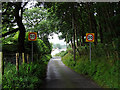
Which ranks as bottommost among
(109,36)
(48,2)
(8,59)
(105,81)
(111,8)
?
(105,81)

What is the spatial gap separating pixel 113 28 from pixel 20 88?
23.2ft

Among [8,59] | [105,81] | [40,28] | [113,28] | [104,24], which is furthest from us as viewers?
[40,28]

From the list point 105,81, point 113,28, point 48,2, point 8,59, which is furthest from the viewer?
point 48,2

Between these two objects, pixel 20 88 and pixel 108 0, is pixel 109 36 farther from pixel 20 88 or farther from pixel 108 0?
pixel 20 88

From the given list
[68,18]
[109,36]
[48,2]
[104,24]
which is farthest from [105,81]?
[68,18]

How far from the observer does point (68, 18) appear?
26141 millimetres

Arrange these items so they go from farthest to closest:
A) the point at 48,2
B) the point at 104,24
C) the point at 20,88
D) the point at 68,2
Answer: the point at 68,2, the point at 48,2, the point at 104,24, the point at 20,88

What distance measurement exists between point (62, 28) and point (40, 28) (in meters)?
13.5

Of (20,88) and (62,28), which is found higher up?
(62,28)

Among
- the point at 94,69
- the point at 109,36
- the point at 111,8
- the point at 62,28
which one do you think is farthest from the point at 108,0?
the point at 62,28

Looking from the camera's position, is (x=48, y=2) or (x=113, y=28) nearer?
(x=113, y=28)

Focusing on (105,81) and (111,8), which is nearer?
(105,81)

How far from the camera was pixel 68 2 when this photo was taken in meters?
20.2

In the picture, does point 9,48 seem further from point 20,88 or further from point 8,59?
point 20,88
